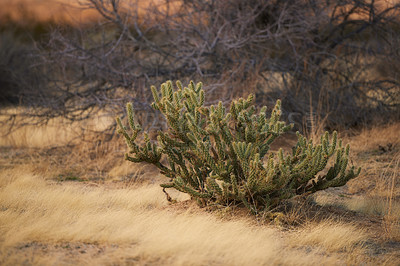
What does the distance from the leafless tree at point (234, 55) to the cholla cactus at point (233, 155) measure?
2.99 metres

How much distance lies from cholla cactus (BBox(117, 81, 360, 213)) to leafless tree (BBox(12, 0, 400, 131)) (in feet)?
9.80

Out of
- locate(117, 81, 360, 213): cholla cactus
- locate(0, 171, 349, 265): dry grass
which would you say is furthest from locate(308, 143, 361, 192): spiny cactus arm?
locate(0, 171, 349, 265): dry grass

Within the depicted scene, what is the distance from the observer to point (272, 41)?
953cm

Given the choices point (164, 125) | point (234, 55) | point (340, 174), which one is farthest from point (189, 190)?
point (234, 55)

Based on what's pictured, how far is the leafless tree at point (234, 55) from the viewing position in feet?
25.5

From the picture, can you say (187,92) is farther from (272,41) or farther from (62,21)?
(272,41)

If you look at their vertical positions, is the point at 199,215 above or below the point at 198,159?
below

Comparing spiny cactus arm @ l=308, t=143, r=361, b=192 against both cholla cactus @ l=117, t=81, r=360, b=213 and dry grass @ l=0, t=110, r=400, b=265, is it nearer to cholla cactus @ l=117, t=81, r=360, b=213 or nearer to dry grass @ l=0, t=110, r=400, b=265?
cholla cactus @ l=117, t=81, r=360, b=213

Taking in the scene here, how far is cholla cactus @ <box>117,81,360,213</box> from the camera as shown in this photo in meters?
3.99

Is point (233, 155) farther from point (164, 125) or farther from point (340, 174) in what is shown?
point (164, 125)

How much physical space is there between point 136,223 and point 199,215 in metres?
0.57

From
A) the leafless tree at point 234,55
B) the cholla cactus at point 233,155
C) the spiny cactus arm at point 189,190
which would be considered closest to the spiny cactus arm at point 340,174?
the cholla cactus at point 233,155

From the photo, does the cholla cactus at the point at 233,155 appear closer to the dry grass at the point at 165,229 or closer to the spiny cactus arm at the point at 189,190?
the spiny cactus arm at the point at 189,190

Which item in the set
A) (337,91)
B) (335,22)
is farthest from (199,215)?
(335,22)
